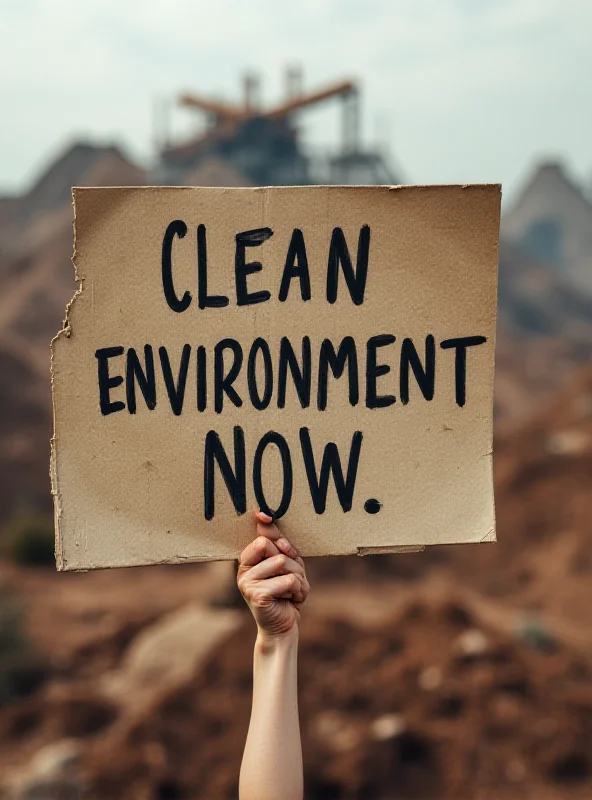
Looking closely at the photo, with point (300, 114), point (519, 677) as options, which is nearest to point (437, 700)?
point (519, 677)

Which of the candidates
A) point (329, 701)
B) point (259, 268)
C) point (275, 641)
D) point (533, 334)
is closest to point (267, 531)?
point (275, 641)

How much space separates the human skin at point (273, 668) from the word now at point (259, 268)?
387 mm

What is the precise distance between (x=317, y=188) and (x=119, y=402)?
51cm

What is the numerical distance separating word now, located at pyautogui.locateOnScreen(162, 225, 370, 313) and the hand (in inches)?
15.3

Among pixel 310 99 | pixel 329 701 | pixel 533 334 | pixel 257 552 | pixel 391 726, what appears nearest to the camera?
pixel 257 552

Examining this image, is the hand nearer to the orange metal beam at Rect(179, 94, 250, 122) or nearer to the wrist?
the wrist

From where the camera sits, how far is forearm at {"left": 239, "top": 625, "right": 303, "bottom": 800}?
4.45 feet

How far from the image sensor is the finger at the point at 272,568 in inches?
57.7

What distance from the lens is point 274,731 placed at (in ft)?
Result: 4.55

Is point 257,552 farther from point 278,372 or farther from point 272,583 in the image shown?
point 278,372

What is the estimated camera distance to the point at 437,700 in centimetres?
567

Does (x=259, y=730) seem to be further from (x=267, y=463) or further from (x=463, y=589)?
(x=463, y=589)

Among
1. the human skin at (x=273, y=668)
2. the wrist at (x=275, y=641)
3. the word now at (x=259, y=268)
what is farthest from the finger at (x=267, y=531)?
the word now at (x=259, y=268)

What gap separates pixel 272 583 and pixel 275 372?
37 cm
